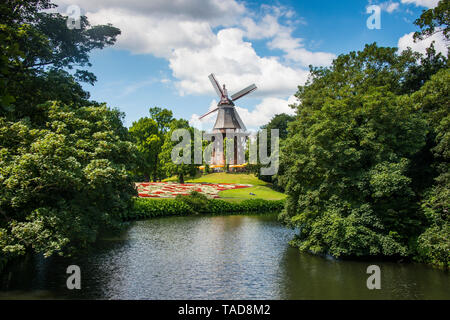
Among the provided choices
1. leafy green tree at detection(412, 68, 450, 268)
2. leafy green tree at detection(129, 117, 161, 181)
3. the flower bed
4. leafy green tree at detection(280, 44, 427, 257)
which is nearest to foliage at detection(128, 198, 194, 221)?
the flower bed

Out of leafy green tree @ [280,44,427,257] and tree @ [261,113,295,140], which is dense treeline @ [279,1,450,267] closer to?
leafy green tree @ [280,44,427,257]

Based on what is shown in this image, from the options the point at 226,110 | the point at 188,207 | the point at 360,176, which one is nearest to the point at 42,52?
the point at 360,176

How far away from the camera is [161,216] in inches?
1673

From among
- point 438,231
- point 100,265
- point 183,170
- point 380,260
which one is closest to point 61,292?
point 100,265

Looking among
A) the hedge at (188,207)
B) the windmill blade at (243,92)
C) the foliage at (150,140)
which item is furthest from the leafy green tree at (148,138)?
the hedge at (188,207)

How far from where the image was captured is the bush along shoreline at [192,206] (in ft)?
134

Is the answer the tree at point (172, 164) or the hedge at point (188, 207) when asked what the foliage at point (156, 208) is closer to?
the hedge at point (188, 207)

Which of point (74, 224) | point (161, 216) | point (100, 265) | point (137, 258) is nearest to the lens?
point (74, 224)

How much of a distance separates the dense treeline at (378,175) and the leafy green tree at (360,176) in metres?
0.06

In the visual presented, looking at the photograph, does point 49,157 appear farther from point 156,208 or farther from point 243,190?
point 243,190

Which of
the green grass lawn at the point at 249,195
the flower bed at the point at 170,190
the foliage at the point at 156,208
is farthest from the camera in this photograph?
the green grass lawn at the point at 249,195

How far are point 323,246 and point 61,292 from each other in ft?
47.3

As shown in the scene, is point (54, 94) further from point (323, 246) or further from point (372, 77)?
point (372, 77)

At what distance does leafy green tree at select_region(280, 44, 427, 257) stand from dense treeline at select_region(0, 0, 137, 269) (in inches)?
439
